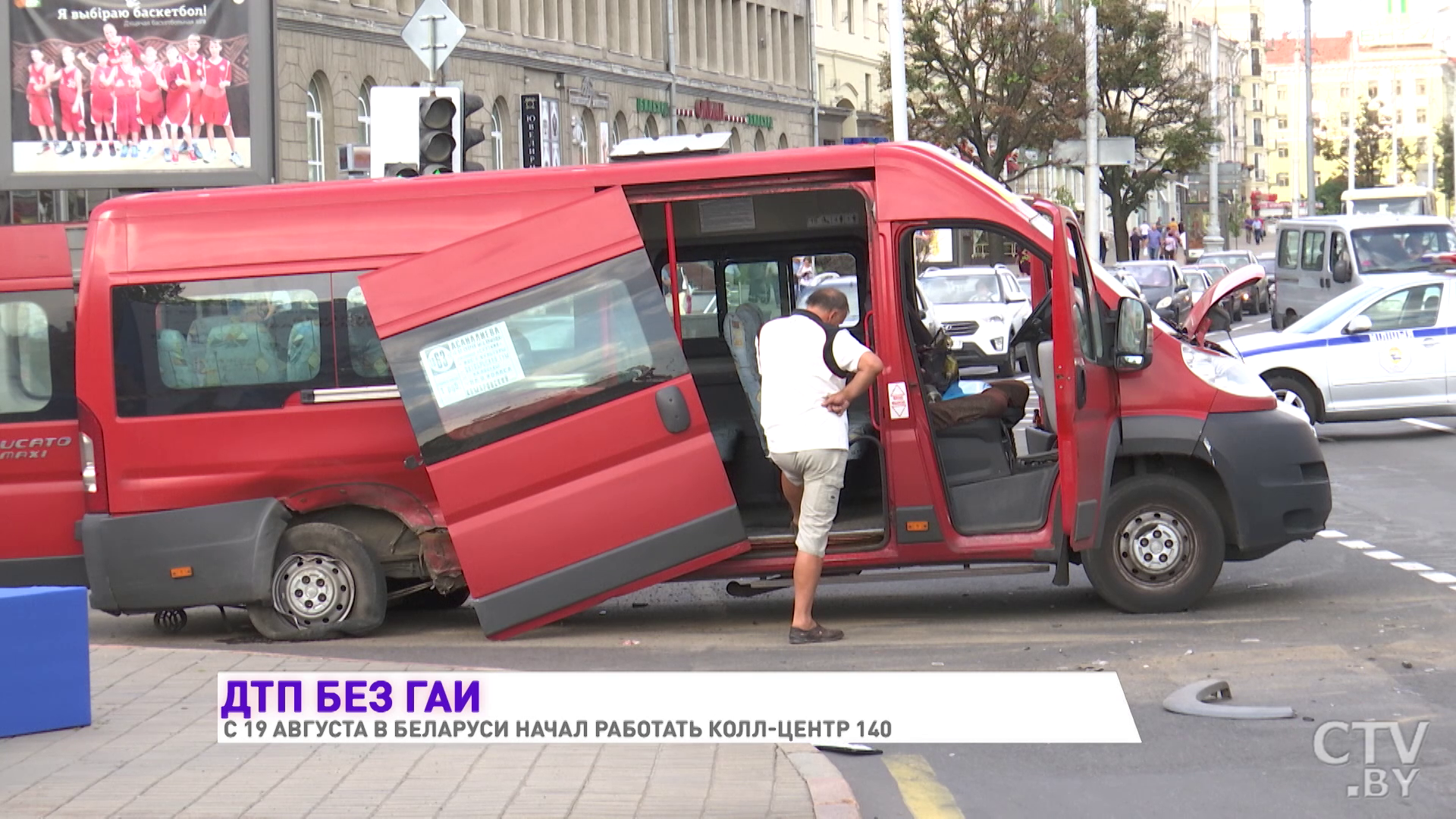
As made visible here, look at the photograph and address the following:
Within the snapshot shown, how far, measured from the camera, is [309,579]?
35.4 ft

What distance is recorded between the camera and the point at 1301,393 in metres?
19.8

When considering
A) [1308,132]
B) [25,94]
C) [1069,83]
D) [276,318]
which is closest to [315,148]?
[25,94]

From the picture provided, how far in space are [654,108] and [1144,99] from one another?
22927 millimetres

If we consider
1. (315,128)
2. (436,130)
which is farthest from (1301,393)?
(315,128)

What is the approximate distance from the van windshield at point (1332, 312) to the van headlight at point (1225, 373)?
9383 millimetres

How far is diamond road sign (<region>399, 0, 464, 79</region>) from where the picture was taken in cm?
1642

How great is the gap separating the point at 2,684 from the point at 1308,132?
224ft

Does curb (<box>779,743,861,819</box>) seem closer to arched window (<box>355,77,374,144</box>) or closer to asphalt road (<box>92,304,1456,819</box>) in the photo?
asphalt road (<box>92,304,1456,819</box>)

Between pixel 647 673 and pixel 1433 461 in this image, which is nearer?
pixel 647 673

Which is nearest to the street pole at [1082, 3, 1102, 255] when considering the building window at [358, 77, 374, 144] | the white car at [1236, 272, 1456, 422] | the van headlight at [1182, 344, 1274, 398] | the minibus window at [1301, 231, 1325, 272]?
the minibus window at [1301, 231, 1325, 272]

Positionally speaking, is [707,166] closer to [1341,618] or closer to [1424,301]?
[1341,618]

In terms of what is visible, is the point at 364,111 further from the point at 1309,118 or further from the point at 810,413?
the point at 1309,118

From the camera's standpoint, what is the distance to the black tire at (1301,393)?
1975cm

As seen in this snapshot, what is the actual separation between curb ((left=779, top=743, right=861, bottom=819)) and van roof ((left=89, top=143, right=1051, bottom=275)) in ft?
12.6
